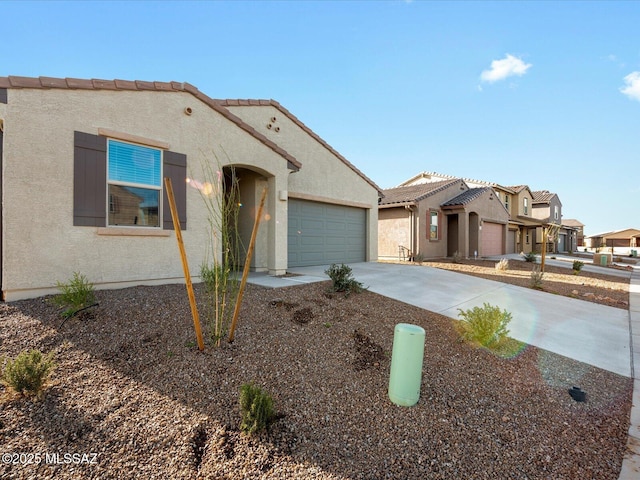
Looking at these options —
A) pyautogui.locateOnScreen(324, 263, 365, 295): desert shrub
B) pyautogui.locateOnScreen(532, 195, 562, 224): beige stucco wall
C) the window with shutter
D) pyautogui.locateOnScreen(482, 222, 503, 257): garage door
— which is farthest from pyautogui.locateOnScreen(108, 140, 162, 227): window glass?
pyautogui.locateOnScreen(532, 195, 562, 224): beige stucco wall

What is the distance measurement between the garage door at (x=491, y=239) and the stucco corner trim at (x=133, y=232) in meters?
19.8

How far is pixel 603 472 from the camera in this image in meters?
2.49

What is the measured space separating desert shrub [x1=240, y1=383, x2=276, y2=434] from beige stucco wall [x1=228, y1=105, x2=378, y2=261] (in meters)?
6.73

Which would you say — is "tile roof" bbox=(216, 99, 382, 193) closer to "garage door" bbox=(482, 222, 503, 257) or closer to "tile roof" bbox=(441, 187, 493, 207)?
"tile roof" bbox=(441, 187, 493, 207)

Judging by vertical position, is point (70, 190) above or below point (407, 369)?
above

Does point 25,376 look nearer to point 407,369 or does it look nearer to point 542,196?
point 407,369

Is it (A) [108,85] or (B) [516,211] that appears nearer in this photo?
(A) [108,85]

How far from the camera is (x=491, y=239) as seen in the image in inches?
836

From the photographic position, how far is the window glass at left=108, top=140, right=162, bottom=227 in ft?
19.4

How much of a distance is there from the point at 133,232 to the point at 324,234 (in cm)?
682

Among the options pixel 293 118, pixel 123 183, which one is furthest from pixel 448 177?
pixel 123 183

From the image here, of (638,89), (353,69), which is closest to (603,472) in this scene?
(353,69)

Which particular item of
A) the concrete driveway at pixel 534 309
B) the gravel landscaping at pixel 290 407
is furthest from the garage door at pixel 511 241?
the gravel landscaping at pixel 290 407

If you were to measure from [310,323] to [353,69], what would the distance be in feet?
31.0
